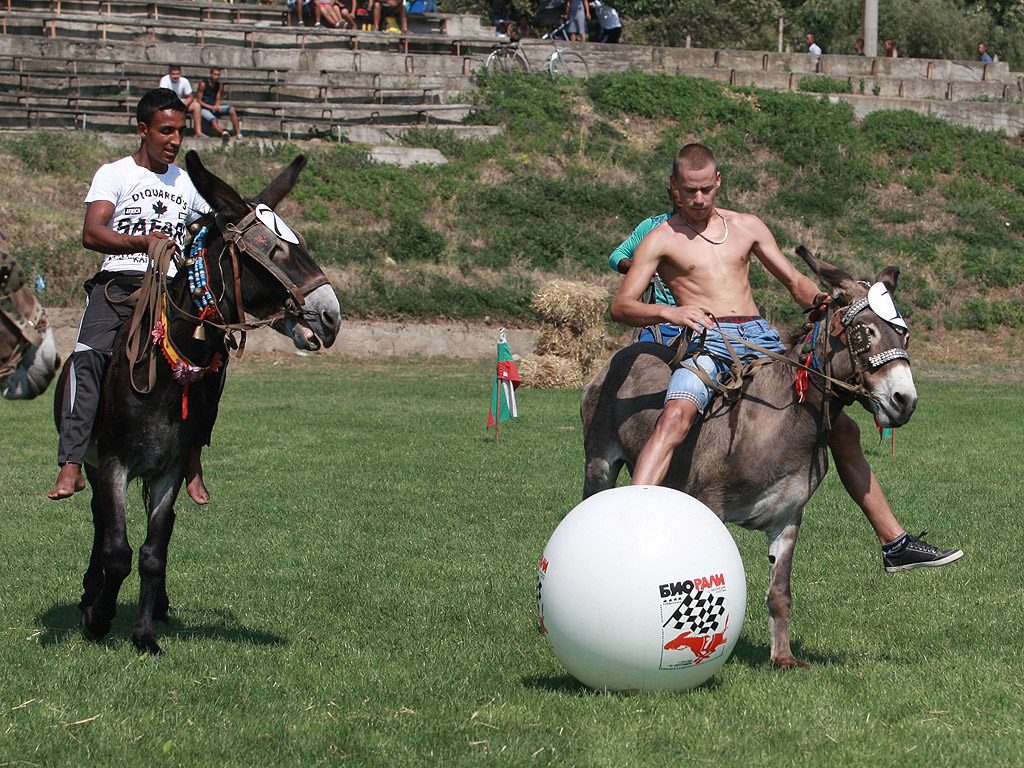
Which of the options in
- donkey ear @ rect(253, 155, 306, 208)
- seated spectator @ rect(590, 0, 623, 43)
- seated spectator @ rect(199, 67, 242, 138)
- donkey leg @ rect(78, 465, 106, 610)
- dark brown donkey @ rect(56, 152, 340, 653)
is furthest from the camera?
seated spectator @ rect(590, 0, 623, 43)

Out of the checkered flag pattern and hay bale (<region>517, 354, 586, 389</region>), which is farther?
hay bale (<region>517, 354, 586, 389</region>)

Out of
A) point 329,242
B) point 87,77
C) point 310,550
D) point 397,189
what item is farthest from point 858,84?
point 310,550

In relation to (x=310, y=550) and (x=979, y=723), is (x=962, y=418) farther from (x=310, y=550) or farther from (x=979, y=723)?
(x=979, y=723)

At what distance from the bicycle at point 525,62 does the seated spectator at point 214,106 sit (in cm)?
934

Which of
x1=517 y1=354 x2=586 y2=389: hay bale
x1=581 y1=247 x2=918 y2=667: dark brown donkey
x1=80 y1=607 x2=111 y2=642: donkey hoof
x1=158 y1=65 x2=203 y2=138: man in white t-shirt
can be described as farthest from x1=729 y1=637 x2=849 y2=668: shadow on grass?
x1=158 y1=65 x2=203 y2=138: man in white t-shirt

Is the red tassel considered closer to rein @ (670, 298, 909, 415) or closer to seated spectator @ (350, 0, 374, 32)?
rein @ (670, 298, 909, 415)

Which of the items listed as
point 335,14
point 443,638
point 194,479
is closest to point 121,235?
point 194,479

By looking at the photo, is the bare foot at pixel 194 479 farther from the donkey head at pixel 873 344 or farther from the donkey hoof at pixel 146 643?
the donkey head at pixel 873 344

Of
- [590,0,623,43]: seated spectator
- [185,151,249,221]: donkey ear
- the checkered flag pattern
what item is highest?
[590,0,623,43]: seated spectator

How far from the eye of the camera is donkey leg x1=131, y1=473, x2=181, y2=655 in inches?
265

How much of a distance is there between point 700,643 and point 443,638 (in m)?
2.06

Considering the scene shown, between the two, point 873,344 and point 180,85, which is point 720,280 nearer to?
A: point 873,344

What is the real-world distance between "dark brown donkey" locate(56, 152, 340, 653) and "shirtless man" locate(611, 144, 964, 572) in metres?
1.91

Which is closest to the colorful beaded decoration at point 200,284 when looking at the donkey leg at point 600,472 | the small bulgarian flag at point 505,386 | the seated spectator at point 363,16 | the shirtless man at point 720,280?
the shirtless man at point 720,280
